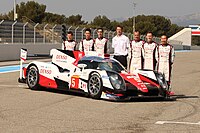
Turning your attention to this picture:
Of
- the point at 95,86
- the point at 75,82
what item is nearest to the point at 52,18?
the point at 75,82

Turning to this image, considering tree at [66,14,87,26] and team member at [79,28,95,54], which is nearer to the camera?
team member at [79,28,95,54]

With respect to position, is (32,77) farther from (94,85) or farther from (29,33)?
(29,33)

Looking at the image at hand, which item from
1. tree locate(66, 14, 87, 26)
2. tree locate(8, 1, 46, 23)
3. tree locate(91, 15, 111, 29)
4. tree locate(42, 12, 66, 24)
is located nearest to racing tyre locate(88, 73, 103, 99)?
tree locate(8, 1, 46, 23)

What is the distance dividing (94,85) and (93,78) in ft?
0.54

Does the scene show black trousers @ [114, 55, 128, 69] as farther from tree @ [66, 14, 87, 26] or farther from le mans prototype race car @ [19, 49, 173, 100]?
tree @ [66, 14, 87, 26]

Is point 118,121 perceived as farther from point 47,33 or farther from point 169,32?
point 169,32

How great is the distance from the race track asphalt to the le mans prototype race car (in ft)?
0.74

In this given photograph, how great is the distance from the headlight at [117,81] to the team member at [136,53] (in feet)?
6.21

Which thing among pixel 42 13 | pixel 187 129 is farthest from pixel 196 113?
pixel 42 13

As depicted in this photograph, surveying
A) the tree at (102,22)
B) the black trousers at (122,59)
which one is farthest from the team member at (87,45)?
the tree at (102,22)

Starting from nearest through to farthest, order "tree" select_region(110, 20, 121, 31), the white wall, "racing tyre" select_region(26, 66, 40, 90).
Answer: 1. "racing tyre" select_region(26, 66, 40, 90)
2. the white wall
3. "tree" select_region(110, 20, 121, 31)

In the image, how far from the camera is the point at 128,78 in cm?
1065

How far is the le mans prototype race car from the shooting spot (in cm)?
1053

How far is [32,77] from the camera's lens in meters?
12.5
